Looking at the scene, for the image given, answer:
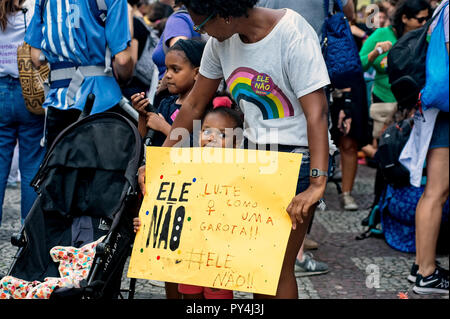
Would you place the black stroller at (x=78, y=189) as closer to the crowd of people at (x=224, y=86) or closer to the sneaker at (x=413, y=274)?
the crowd of people at (x=224, y=86)

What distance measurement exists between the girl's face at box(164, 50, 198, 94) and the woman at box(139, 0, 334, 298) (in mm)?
828

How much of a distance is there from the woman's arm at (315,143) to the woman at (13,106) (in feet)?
9.46

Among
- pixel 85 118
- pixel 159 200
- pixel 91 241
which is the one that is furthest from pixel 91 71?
pixel 159 200

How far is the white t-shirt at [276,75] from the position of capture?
2.97m

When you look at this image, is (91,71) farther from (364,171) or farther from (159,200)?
(364,171)

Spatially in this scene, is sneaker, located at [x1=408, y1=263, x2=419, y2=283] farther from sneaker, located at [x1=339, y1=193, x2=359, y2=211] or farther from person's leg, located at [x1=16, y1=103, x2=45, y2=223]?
person's leg, located at [x1=16, y1=103, x2=45, y2=223]

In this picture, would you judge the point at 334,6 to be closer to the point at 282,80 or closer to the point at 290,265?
the point at 282,80

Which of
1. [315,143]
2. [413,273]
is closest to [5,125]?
[315,143]

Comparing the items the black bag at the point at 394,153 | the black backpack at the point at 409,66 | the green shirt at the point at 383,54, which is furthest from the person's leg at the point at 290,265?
the green shirt at the point at 383,54

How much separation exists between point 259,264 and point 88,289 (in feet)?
2.52

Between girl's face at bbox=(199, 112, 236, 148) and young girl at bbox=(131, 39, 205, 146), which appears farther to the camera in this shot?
young girl at bbox=(131, 39, 205, 146)

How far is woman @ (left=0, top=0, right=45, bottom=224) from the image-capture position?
520 cm

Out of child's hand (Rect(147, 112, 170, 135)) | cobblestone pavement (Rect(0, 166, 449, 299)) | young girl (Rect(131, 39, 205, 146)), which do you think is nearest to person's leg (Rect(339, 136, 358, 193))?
cobblestone pavement (Rect(0, 166, 449, 299))
